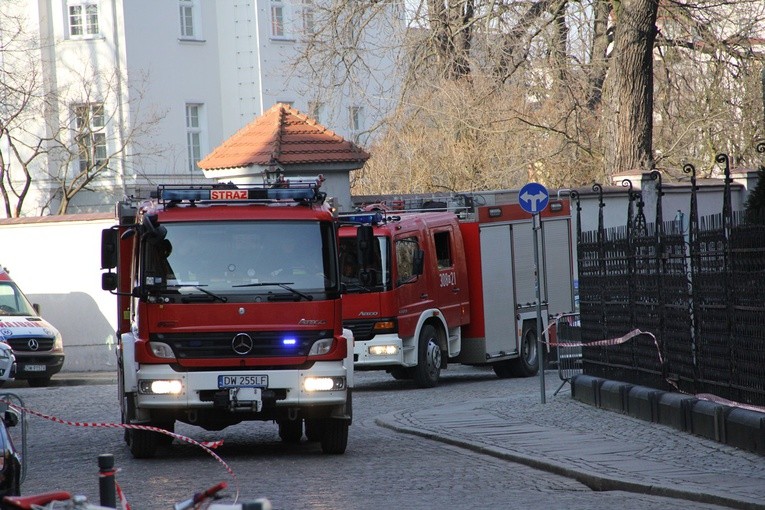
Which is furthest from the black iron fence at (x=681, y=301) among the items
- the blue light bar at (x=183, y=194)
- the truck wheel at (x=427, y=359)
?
the blue light bar at (x=183, y=194)

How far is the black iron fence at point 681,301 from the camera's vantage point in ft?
42.6

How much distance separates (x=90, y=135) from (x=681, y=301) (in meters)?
30.2

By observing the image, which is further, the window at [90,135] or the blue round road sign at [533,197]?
the window at [90,135]

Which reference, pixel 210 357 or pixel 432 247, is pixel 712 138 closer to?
pixel 432 247

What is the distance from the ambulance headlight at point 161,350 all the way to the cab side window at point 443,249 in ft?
34.3

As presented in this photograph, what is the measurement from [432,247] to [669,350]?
8354mm

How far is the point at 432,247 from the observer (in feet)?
77.2

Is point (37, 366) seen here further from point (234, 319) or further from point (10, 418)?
point (10, 418)

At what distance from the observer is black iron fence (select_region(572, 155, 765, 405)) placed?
13.0m

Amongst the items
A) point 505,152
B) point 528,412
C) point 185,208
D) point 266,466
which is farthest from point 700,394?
point 505,152

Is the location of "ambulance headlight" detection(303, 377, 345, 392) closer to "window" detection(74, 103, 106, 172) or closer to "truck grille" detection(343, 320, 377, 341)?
"truck grille" detection(343, 320, 377, 341)

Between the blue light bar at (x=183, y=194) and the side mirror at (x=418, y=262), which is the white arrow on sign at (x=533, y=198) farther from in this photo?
the blue light bar at (x=183, y=194)

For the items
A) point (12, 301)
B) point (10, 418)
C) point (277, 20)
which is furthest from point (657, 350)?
point (277, 20)

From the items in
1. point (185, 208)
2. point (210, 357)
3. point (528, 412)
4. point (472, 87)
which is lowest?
point (528, 412)
